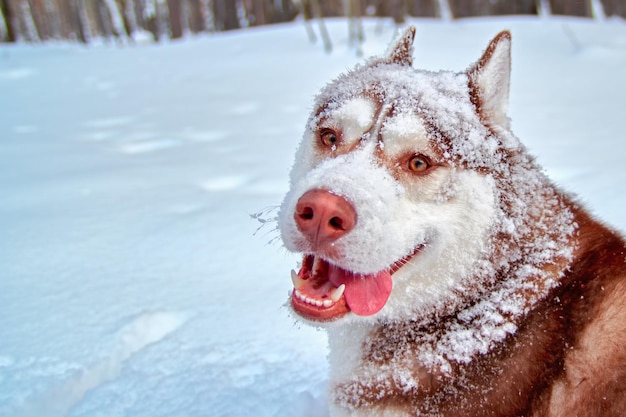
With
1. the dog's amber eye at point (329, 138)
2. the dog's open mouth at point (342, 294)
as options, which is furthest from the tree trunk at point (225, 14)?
the dog's open mouth at point (342, 294)

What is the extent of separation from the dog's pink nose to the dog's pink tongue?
0.20 meters

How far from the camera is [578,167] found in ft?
13.1

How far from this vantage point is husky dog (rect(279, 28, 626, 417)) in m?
1.38

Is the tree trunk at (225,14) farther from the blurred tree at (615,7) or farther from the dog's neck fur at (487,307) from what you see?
the dog's neck fur at (487,307)

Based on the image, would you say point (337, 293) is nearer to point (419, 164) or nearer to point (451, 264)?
point (451, 264)

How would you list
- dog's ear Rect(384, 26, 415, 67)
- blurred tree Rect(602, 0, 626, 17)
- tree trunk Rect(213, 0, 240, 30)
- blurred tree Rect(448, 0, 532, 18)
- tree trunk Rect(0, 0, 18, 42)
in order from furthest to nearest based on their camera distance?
tree trunk Rect(213, 0, 240, 30) → blurred tree Rect(448, 0, 532, 18) → tree trunk Rect(0, 0, 18, 42) → blurred tree Rect(602, 0, 626, 17) → dog's ear Rect(384, 26, 415, 67)

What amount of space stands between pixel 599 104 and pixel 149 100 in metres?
6.08

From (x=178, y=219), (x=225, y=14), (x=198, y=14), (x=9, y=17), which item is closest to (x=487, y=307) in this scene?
(x=178, y=219)

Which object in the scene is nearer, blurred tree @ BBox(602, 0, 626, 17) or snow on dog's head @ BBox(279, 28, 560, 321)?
snow on dog's head @ BBox(279, 28, 560, 321)

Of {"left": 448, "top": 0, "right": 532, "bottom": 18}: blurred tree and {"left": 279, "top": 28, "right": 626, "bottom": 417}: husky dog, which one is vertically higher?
{"left": 279, "top": 28, "right": 626, "bottom": 417}: husky dog

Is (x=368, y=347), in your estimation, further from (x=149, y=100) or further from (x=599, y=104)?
(x=149, y=100)

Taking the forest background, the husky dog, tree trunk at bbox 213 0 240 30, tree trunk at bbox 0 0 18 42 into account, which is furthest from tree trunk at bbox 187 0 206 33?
the husky dog

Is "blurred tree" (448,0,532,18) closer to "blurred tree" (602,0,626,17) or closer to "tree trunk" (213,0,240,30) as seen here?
"blurred tree" (602,0,626,17)

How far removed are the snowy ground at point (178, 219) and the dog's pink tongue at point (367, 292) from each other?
0.64 m
